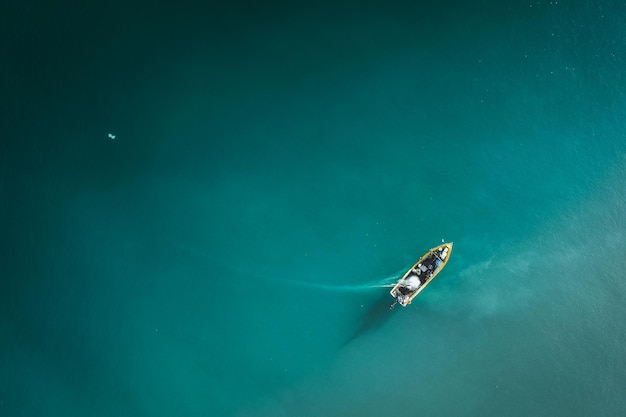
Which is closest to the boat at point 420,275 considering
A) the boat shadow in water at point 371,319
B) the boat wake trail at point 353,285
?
the boat shadow in water at point 371,319

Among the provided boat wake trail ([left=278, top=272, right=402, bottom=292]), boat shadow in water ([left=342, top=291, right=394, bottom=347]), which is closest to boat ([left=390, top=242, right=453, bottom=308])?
boat shadow in water ([left=342, top=291, right=394, bottom=347])

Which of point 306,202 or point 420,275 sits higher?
point 306,202

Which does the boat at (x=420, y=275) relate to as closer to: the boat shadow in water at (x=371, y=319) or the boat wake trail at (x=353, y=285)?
the boat shadow in water at (x=371, y=319)

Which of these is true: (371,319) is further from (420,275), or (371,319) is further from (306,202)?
(306,202)

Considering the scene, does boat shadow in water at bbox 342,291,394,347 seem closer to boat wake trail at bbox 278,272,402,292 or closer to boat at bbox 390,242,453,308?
boat at bbox 390,242,453,308

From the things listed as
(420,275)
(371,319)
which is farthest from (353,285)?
(420,275)

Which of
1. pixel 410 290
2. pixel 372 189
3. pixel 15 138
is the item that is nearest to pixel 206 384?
pixel 410 290
